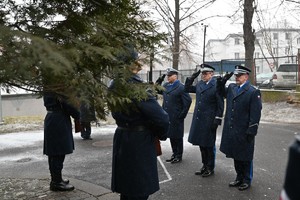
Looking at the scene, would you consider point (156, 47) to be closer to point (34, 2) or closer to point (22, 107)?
point (34, 2)

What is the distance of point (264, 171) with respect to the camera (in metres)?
6.27

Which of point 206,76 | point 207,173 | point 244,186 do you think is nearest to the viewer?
point 244,186

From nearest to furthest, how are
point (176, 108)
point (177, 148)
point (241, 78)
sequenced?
point (241, 78), point (176, 108), point (177, 148)

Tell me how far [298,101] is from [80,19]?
1396cm

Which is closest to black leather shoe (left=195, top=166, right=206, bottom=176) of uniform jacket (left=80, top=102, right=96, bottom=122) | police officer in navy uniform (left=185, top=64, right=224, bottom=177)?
police officer in navy uniform (left=185, top=64, right=224, bottom=177)

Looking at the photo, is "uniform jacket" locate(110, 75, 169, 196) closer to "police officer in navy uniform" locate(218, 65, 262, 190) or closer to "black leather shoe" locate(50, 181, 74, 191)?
"black leather shoe" locate(50, 181, 74, 191)

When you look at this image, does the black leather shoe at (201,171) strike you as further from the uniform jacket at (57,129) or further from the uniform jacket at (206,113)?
the uniform jacket at (57,129)

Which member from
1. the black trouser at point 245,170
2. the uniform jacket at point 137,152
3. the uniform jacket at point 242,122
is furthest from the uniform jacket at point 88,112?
the black trouser at point 245,170

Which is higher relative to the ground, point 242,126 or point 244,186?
point 242,126

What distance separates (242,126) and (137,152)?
2253mm

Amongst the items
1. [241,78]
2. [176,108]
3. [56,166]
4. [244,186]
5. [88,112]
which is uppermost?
[241,78]

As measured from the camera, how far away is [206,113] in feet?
19.8

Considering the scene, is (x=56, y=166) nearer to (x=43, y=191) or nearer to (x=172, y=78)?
(x=43, y=191)

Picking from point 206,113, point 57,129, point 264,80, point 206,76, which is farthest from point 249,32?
point 57,129
